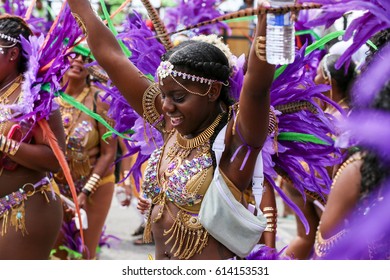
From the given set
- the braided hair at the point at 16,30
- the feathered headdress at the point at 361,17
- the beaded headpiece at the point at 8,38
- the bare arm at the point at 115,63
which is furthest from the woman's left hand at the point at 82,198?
the feathered headdress at the point at 361,17

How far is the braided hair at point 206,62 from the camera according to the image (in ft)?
11.4

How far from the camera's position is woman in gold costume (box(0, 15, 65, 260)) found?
4.55 metres

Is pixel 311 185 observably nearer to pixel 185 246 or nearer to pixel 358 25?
pixel 185 246

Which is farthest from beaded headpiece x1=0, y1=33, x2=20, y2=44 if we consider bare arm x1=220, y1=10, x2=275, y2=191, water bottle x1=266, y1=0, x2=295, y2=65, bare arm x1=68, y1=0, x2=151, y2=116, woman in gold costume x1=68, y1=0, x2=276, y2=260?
water bottle x1=266, y1=0, x2=295, y2=65

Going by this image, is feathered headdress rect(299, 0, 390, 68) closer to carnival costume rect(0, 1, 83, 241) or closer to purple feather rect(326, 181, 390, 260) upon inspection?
purple feather rect(326, 181, 390, 260)

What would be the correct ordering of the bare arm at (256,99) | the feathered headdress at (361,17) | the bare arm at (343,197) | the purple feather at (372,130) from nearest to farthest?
the purple feather at (372,130)
the feathered headdress at (361,17)
the bare arm at (343,197)
the bare arm at (256,99)

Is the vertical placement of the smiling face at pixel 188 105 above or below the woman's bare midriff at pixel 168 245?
above

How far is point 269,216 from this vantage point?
4387 millimetres

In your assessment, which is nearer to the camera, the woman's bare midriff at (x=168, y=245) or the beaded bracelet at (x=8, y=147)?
the woman's bare midriff at (x=168, y=245)

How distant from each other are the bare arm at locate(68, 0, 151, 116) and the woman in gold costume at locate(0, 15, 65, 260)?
94 centimetres

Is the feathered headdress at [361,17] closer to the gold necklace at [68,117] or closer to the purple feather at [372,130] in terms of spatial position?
the purple feather at [372,130]

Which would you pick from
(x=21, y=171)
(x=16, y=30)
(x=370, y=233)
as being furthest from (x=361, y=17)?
(x=16, y=30)

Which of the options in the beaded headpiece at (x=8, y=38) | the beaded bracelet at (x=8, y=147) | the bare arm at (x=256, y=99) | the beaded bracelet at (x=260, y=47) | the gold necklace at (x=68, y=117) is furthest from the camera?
the gold necklace at (x=68, y=117)
